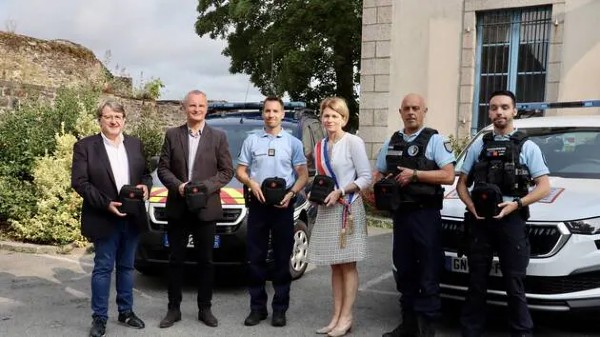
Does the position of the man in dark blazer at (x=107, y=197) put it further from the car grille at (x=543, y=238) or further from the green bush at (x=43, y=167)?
the green bush at (x=43, y=167)

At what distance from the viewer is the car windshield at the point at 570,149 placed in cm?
506

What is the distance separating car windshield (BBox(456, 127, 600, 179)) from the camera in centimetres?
506

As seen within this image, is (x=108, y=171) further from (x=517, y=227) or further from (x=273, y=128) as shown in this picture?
(x=517, y=227)

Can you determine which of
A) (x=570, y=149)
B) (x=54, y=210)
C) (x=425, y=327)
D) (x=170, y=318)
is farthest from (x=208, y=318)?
(x=54, y=210)

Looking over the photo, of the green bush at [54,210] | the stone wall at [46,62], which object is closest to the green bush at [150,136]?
the green bush at [54,210]

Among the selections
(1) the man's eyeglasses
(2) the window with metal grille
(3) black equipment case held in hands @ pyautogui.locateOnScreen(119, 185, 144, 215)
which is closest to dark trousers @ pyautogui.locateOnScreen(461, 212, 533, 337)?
(3) black equipment case held in hands @ pyautogui.locateOnScreen(119, 185, 144, 215)

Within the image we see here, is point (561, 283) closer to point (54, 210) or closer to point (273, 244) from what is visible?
point (273, 244)

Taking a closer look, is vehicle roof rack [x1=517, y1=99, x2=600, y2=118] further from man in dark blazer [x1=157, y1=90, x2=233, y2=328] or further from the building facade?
man in dark blazer [x1=157, y1=90, x2=233, y2=328]

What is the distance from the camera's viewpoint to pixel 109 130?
15.1 feet

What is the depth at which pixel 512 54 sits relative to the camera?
404 inches

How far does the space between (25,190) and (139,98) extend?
18.2 feet

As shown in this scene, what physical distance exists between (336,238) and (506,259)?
50.5 inches

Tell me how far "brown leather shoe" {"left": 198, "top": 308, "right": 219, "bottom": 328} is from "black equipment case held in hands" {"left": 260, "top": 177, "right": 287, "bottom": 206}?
3.77 ft

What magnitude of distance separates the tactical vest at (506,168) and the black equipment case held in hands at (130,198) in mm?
2586
